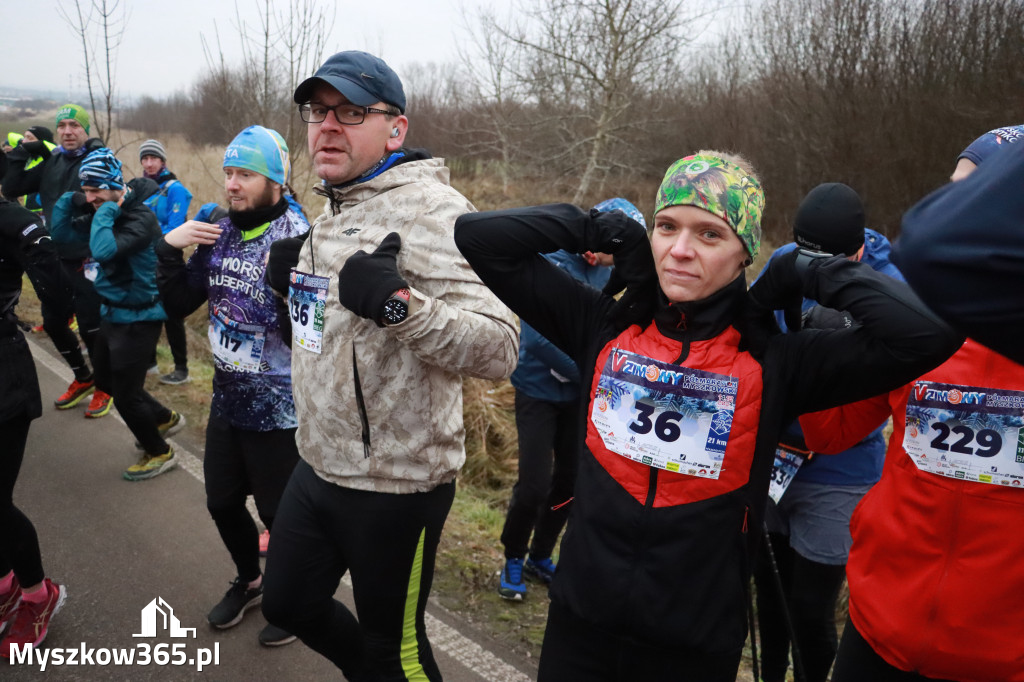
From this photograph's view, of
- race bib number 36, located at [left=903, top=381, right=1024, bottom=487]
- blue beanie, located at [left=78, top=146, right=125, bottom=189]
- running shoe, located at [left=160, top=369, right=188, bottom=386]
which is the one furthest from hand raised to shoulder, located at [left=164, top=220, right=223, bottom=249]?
running shoe, located at [left=160, top=369, right=188, bottom=386]

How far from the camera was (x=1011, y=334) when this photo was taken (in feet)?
2.84

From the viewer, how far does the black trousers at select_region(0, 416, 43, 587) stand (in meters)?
3.00

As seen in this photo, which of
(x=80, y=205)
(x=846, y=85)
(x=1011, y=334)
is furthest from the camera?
(x=846, y=85)

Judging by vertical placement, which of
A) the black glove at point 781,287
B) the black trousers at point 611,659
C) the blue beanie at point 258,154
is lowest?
the black trousers at point 611,659

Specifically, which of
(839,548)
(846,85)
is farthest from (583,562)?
(846,85)

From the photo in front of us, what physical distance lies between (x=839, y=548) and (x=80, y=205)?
5.67 meters

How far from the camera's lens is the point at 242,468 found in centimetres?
321

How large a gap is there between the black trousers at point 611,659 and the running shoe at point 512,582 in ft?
6.24

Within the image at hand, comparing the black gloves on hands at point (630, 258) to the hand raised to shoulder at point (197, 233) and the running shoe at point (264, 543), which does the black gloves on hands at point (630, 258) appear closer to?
the hand raised to shoulder at point (197, 233)

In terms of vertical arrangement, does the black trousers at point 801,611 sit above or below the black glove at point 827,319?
below

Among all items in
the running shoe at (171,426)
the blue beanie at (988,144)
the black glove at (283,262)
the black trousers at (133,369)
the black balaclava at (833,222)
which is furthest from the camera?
the running shoe at (171,426)

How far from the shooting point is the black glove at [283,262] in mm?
2596

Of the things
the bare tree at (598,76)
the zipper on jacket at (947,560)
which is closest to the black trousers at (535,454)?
the zipper on jacket at (947,560)

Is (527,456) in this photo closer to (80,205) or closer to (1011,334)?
(1011,334)
